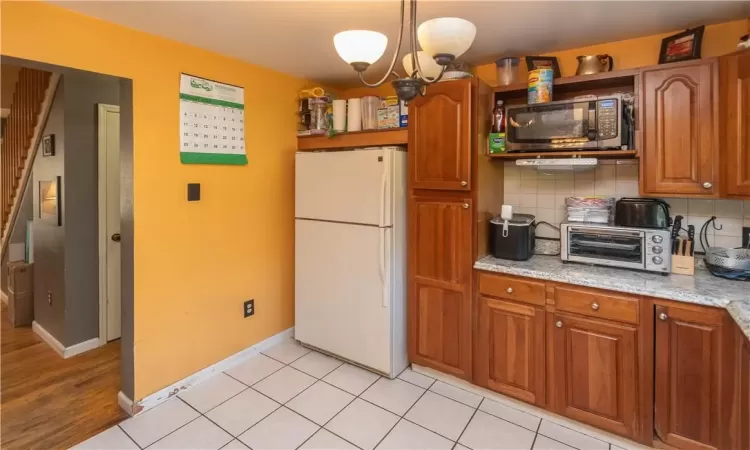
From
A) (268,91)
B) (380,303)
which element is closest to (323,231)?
(380,303)

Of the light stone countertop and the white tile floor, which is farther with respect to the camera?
the white tile floor

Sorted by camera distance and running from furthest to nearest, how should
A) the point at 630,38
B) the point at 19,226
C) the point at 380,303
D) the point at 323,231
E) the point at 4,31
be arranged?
the point at 19,226 → the point at 323,231 → the point at 380,303 → the point at 630,38 → the point at 4,31

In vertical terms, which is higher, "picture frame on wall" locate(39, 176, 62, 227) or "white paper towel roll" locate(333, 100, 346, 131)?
"white paper towel roll" locate(333, 100, 346, 131)

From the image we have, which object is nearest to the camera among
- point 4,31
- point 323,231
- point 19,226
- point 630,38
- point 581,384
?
point 4,31

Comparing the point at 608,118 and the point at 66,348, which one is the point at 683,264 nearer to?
the point at 608,118

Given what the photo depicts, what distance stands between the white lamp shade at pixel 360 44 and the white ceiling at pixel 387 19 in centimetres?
68

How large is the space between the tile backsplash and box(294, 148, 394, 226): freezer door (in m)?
0.93

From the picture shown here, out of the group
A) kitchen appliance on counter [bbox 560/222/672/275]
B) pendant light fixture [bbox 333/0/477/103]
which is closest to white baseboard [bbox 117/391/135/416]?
pendant light fixture [bbox 333/0/477/103]

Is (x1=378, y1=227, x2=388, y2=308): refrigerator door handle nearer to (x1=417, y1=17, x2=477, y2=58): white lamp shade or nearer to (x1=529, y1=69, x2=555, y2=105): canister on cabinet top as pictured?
(x1=529, y1=69, x2=555, y2=105): canister on cabinet top

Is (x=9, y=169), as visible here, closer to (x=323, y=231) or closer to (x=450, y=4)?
(x=323, y=231)

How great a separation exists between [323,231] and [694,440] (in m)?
2.35

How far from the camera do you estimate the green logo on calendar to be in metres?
2.40

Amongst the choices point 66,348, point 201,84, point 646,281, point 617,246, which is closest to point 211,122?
point 201,84

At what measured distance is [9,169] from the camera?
398 centimetres
